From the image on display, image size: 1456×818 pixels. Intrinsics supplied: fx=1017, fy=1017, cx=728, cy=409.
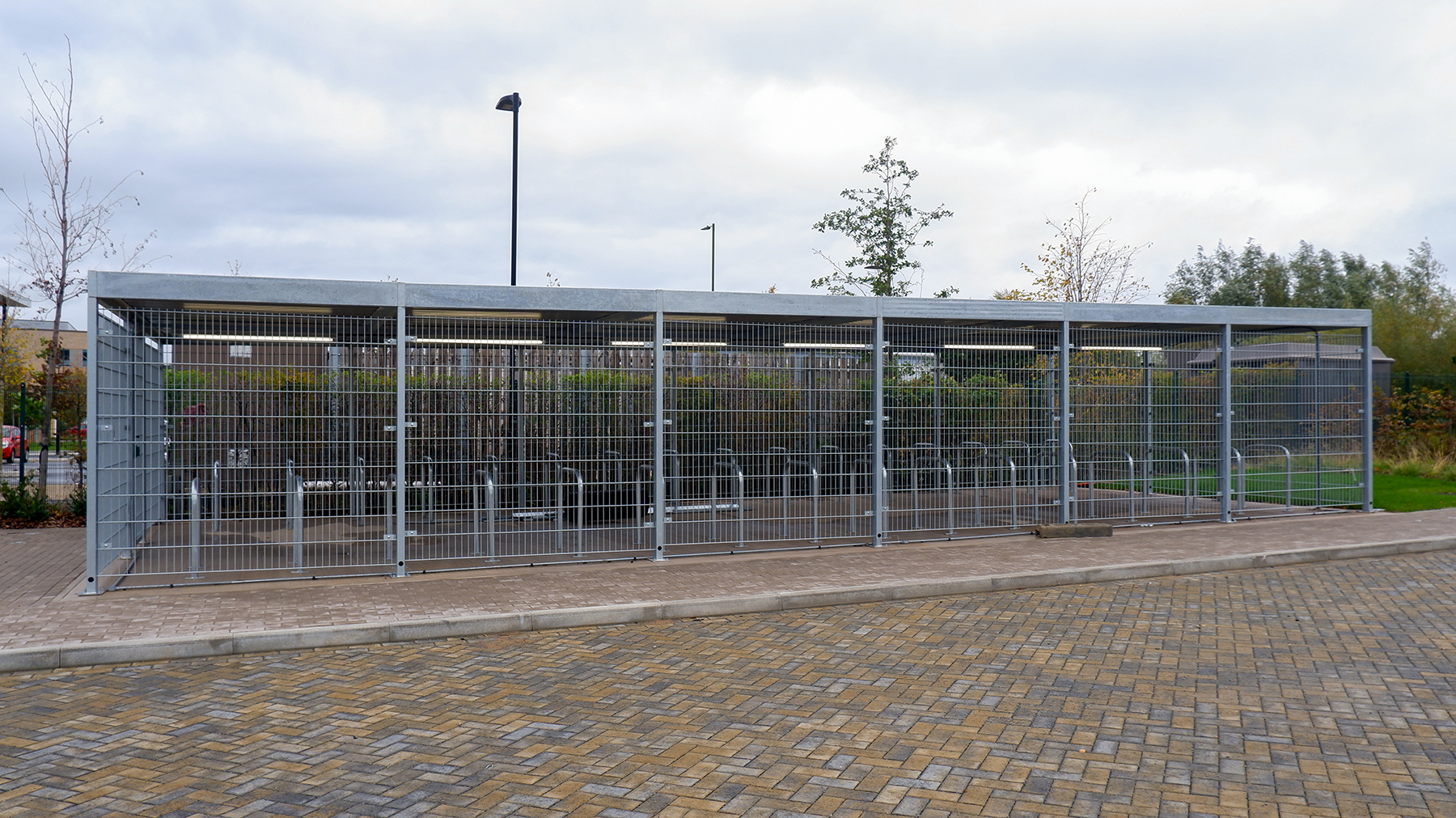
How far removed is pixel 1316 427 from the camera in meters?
14.4

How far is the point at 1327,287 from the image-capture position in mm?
47906

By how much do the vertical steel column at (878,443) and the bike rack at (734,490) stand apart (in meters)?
1.50

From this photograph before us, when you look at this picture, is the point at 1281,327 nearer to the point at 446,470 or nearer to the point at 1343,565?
the point at 1343,565

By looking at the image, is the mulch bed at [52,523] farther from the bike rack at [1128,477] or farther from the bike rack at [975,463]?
the bike rack at [1128,477]

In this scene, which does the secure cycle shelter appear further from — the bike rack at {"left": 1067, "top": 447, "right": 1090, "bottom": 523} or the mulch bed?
the mulch bed

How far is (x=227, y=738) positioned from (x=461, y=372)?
18.4 feet

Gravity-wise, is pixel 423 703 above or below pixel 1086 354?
below

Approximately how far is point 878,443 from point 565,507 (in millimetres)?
3622

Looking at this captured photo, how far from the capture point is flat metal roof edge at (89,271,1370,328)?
8.69m

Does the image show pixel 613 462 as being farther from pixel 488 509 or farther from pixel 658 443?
pixel 488 509

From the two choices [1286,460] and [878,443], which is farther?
[1286,460]

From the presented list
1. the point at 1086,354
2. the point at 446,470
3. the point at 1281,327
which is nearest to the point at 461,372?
the point at 446,470

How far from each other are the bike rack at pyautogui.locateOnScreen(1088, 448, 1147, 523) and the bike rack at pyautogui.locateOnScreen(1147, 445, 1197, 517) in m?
0.37

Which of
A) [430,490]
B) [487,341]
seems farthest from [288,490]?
[487,341]
